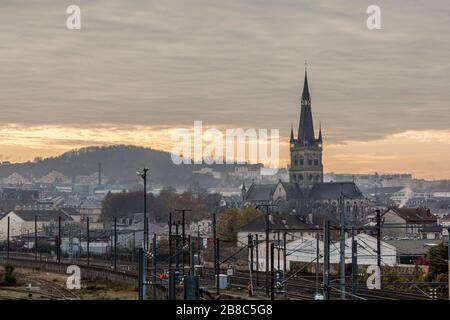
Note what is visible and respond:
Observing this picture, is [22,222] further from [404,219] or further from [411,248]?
[411,248]

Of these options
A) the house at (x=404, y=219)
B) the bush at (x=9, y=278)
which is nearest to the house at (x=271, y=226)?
the house at (x=404, y=219)

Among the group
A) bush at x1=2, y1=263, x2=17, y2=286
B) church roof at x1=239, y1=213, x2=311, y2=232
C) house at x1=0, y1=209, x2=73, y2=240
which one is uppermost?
church roof at x1=239, y1=213, x2=311, y2=232

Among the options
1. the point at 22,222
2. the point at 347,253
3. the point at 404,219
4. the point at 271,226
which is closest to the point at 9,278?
the point at 347,253

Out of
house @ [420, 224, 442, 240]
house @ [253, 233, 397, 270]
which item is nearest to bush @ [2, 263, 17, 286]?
house @ [253, 233, 397, 270]

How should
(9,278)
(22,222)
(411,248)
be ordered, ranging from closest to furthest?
(9,278) → (411,248) → (22,222)

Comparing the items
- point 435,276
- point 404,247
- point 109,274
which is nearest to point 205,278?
point 109,274

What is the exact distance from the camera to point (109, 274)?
60906 millimetres

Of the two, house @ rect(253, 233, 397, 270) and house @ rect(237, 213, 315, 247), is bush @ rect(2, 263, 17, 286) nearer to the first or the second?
house @ rect(253, 233, 397, 270)

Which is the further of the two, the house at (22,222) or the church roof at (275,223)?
the house at (22,222)

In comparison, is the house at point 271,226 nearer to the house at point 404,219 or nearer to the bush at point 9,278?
the house at point 404,219
